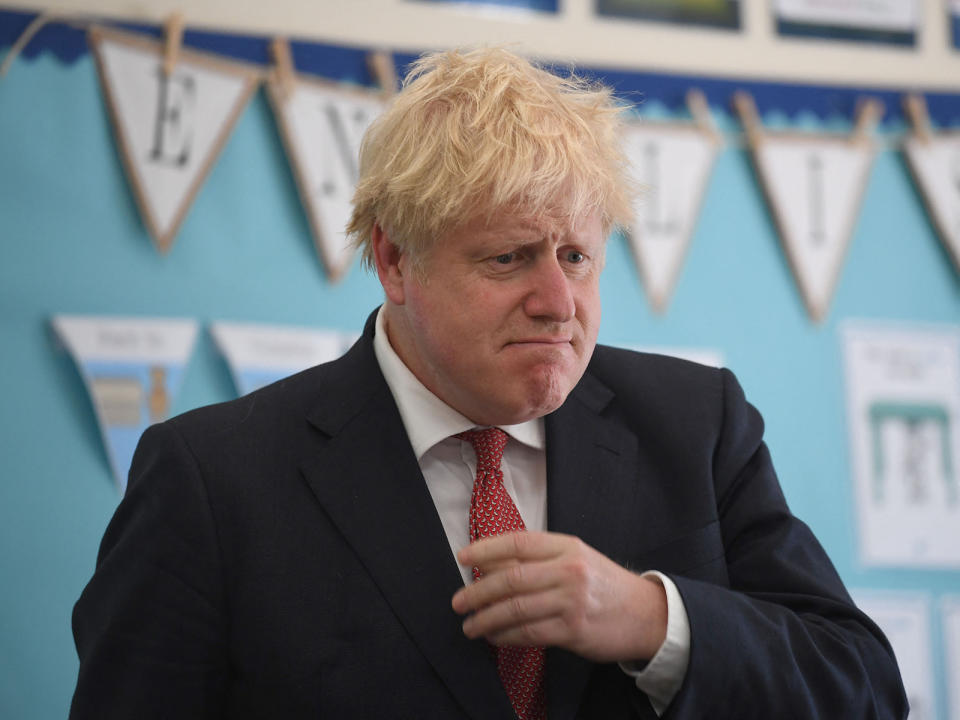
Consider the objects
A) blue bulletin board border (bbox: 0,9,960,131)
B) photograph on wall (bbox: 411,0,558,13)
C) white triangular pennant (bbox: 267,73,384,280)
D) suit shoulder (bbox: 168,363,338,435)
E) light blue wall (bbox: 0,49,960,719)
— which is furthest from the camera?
photograph on wall (bbox: 411,0,558,13)

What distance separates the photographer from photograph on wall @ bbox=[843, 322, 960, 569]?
2617mm

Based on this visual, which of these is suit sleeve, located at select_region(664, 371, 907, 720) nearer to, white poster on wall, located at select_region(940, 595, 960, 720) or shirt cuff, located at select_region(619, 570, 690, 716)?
shirt cuff, located at select_region(619, 570, 690, 716)

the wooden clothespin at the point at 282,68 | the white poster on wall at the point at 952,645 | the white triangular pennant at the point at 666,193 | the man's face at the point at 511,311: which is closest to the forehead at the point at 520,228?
Answer: the man's face at the point at 511,311

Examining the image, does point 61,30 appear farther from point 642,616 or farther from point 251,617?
point 642,616

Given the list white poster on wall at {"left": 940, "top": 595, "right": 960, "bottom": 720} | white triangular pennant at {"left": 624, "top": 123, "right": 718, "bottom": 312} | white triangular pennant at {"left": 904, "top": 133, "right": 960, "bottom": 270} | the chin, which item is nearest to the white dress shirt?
the chin

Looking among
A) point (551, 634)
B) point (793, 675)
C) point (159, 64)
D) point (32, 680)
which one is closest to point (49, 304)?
point (159, 64)

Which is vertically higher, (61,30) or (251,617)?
(61,30)

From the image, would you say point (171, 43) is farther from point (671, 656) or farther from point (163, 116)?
point (671, 656)

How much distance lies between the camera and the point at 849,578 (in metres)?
2.58

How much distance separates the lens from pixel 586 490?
1257 millimetres

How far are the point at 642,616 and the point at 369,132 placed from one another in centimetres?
72

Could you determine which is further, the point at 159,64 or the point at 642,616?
the point at 159,64

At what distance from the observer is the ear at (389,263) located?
51.3 inches

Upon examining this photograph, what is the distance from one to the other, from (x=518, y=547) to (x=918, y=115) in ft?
7.43
